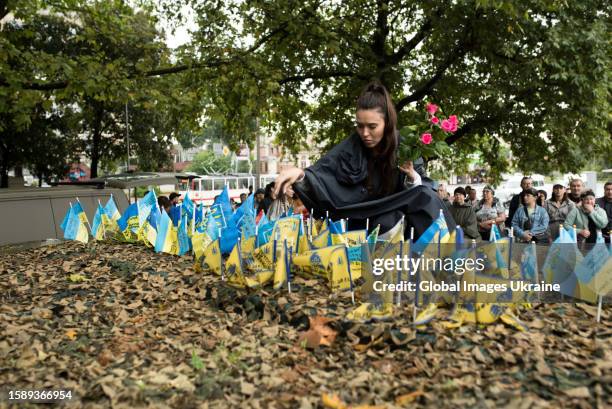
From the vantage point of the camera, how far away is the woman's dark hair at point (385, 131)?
4.36m

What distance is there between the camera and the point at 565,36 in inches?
452

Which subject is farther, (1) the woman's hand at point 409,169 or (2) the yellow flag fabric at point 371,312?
(1) the woman's hand at point 409,169

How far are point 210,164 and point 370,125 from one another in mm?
72620

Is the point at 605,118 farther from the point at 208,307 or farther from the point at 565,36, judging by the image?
the point at 208,307

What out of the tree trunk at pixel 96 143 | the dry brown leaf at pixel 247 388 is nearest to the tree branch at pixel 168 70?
the dry brown leaf at pixel 247 388

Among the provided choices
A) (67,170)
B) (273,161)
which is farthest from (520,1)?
(273,161)

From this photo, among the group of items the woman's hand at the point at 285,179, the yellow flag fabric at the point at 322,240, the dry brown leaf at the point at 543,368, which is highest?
the woman's hand at the point at 285,179

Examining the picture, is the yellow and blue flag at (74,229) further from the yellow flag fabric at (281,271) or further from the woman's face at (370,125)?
the woman's face at (370,125)

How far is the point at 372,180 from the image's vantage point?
4.77 metres

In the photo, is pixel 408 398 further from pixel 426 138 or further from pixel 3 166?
pixel 3 166

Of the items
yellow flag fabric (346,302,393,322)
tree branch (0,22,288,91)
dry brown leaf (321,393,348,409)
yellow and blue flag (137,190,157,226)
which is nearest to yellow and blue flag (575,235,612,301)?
yellow flag fabric (346,302,393,322)

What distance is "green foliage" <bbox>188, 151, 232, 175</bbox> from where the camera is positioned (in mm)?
76062

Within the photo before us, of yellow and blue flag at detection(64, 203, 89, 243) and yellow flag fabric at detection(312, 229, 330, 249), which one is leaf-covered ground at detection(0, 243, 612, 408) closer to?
yellow flag fabric at detection(312, 229, 330, 249)

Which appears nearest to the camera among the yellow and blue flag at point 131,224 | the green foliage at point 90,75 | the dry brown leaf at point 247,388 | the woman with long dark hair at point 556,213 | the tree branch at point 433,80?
the dry brown leaf at point 247,388
